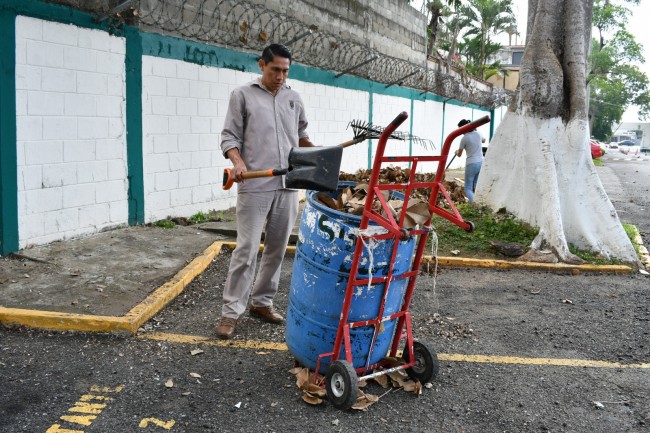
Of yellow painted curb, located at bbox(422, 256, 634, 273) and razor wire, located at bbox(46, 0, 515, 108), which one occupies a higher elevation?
razor wire, located at bbox(46, 0, 515, 108)

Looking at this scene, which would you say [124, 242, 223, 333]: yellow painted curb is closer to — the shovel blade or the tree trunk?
the shovel blade

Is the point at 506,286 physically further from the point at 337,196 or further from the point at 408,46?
the point at 408,46

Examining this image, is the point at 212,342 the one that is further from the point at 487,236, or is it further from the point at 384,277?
the point at 487,236

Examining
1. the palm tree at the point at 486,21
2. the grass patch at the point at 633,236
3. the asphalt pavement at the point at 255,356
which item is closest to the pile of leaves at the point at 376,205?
the asphalt pavement at the point at 255,356

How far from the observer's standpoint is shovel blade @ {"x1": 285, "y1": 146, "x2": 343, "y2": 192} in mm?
3342

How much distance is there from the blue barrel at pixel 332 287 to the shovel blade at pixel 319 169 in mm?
150

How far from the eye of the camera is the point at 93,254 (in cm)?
601

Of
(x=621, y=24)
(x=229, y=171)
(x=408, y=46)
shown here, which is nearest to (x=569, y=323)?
(x=229, y=171)

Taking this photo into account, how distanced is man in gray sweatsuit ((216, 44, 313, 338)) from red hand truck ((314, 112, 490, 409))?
3.57 ft

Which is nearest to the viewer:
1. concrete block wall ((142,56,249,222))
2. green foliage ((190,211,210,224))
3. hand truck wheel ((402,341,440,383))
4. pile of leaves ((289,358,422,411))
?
pile of leaves ((289,358,422,411))

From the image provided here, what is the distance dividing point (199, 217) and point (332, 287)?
5317 mm

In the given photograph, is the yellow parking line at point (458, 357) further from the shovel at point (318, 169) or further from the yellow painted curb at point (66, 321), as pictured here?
the shovel at point (318, 169)

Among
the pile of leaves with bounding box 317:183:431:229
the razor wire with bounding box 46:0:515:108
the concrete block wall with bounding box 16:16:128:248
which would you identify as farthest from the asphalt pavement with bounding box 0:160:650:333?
the razor wire with bounding box 46:0:515:108

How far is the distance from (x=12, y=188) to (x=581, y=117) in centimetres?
649
